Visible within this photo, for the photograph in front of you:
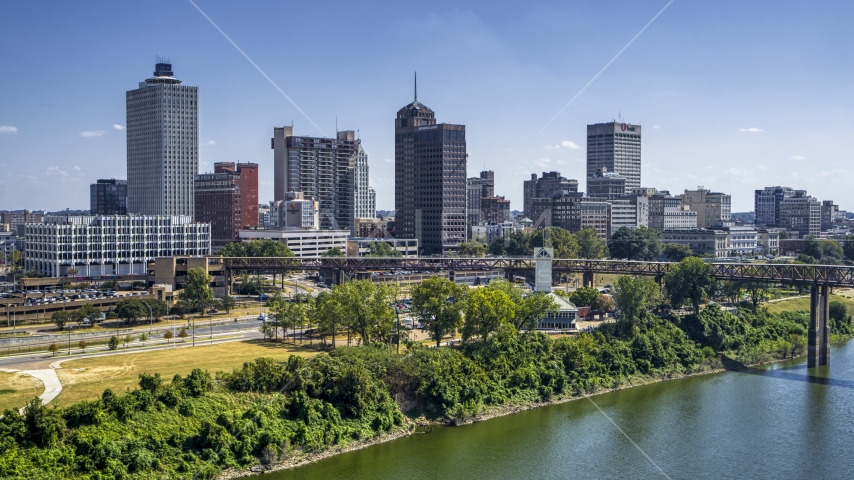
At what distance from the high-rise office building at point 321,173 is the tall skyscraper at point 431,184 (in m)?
26.1

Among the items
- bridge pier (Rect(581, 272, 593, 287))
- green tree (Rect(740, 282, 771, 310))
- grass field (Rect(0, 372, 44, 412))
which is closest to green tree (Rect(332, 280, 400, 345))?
grass field (Rect(0, 372, 44, 412))

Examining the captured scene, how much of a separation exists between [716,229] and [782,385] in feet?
307

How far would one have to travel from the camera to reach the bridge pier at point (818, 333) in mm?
52000

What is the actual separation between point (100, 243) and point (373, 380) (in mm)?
60938

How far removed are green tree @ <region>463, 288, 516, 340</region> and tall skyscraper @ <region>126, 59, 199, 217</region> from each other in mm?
92748

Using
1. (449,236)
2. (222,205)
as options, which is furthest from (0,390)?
(222,205)

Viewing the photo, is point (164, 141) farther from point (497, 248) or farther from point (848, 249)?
point (848, 249)

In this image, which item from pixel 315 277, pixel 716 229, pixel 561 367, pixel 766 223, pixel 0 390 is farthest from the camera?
pixel 766 223

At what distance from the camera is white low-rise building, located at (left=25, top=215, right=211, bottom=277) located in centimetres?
8625

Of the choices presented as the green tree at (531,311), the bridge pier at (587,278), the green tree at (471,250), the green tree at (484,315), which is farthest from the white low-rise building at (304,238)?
the green tree at (484,315)

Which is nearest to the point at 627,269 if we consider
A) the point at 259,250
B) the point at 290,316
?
the point at 290,316

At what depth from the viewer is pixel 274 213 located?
13250cm

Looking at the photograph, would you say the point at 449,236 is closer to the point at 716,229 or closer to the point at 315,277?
the point at 315,277

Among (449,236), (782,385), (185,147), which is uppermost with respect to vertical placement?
(185,147)
